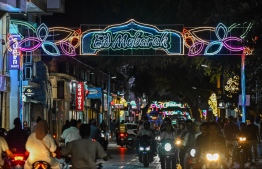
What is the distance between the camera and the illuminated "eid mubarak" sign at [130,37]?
31766mm

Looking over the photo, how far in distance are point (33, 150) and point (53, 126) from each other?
4470 cm

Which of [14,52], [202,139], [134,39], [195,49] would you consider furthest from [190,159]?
[14,52]

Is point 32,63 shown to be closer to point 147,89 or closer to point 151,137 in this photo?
point 147,89

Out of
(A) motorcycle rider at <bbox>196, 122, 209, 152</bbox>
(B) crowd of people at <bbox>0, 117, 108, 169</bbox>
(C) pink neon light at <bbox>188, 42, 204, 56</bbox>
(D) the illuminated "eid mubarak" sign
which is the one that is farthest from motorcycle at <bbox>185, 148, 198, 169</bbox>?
(C) pink neon light at <bbox>188, 42, 204, 56</bbox>

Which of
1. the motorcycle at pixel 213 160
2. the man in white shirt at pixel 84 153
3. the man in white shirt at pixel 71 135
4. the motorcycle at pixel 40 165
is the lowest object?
the motorcycle at pixel 213 160

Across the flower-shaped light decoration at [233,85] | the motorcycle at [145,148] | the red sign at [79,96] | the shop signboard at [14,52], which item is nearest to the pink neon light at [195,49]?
the motorcycle at [145,148]

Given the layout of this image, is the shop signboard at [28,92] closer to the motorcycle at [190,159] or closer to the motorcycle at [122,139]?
the motorcycle at [122,139]

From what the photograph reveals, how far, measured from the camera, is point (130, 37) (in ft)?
104

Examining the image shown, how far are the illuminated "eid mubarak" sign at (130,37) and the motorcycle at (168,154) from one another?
7.66 meters

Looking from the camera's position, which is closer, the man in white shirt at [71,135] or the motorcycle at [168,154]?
the man in white shirt at [71,135]

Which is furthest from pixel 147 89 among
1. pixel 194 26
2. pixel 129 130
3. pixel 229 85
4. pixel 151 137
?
pixel 151 137

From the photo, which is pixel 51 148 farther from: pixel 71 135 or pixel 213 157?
pixel 71 135

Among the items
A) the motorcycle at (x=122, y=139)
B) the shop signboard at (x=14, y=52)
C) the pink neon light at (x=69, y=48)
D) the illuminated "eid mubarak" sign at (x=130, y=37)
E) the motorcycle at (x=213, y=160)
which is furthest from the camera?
the motorcycle at (x=122, y=139)

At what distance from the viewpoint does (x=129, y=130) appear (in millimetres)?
48938
